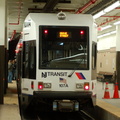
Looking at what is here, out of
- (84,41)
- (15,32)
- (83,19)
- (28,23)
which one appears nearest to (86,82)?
(84,41)

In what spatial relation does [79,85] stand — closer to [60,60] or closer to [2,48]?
[60,60]

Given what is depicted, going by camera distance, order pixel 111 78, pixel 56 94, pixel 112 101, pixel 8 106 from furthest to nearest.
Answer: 1. pixel 111 78
2. pixel 112 101
3. pixel 8 106
4. pixel 56 94

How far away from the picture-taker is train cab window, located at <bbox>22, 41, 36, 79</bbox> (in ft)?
31.7

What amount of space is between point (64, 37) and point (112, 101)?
16.6ft

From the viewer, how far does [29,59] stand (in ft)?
32.3

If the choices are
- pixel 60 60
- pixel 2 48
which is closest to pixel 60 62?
pixel 60 60

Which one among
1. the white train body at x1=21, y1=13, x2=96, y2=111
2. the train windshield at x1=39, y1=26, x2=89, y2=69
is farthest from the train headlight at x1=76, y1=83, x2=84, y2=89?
the train windshield at x1=39, y1=26, x2=89, y2=69

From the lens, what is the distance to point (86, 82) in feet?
32.0

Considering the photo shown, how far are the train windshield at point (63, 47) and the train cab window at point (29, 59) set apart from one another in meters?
0.22

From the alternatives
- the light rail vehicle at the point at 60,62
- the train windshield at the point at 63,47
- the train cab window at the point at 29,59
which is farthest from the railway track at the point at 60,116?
the train windshield at the point at 63,47

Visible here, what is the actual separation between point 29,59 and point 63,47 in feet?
3.70

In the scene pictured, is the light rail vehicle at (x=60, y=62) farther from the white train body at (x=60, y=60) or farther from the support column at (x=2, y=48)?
the support column at (x=2, y=48)

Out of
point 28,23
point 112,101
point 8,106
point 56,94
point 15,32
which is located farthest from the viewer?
point 15,32

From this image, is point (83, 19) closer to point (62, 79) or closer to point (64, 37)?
point (64, 37)
